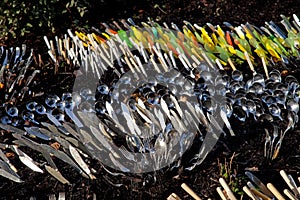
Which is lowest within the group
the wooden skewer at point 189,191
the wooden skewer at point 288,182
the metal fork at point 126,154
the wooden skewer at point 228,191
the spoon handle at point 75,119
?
the wooden skewer at point 288,182

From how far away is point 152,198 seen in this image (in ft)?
9.58

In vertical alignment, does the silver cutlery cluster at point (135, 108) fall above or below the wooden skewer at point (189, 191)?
above

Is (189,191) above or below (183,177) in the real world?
below

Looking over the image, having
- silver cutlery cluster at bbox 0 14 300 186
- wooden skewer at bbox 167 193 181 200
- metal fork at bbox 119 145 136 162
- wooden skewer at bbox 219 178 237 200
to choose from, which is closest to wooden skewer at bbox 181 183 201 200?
wooden skewer at bbox 167 193 181 200

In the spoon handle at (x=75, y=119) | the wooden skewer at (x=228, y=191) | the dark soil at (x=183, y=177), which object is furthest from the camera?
the spoon handle at (x=75, y=119)

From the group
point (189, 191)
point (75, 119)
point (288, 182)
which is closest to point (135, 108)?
point (75, 119)

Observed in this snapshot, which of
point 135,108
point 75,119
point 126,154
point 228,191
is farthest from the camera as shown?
point 135,108

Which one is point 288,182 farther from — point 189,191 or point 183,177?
point 183,177

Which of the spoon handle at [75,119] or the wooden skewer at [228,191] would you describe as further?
the spoon handle at [75,119]

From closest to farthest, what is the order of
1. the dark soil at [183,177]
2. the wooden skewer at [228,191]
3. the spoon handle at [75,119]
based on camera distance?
the wooden skewer at [228,191] < the dark soil at [183,177] < the spoon handle at [75,119]

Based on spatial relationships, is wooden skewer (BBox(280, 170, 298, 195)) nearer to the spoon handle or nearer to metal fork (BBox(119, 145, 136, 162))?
metal fork (BBox(119, 145, 136, 162))

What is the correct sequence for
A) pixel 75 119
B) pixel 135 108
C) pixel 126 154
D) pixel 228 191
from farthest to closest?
pixel 135 108 → pixel 75 119 → pixel 126 154 → pixel 228 191

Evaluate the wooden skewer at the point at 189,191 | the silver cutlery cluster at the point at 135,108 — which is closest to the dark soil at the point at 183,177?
the silver cutlery cluster at the point at 135,108

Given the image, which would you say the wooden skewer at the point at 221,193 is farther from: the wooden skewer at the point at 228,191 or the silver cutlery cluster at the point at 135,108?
the silver cutlery cluster at the point at 135,108
